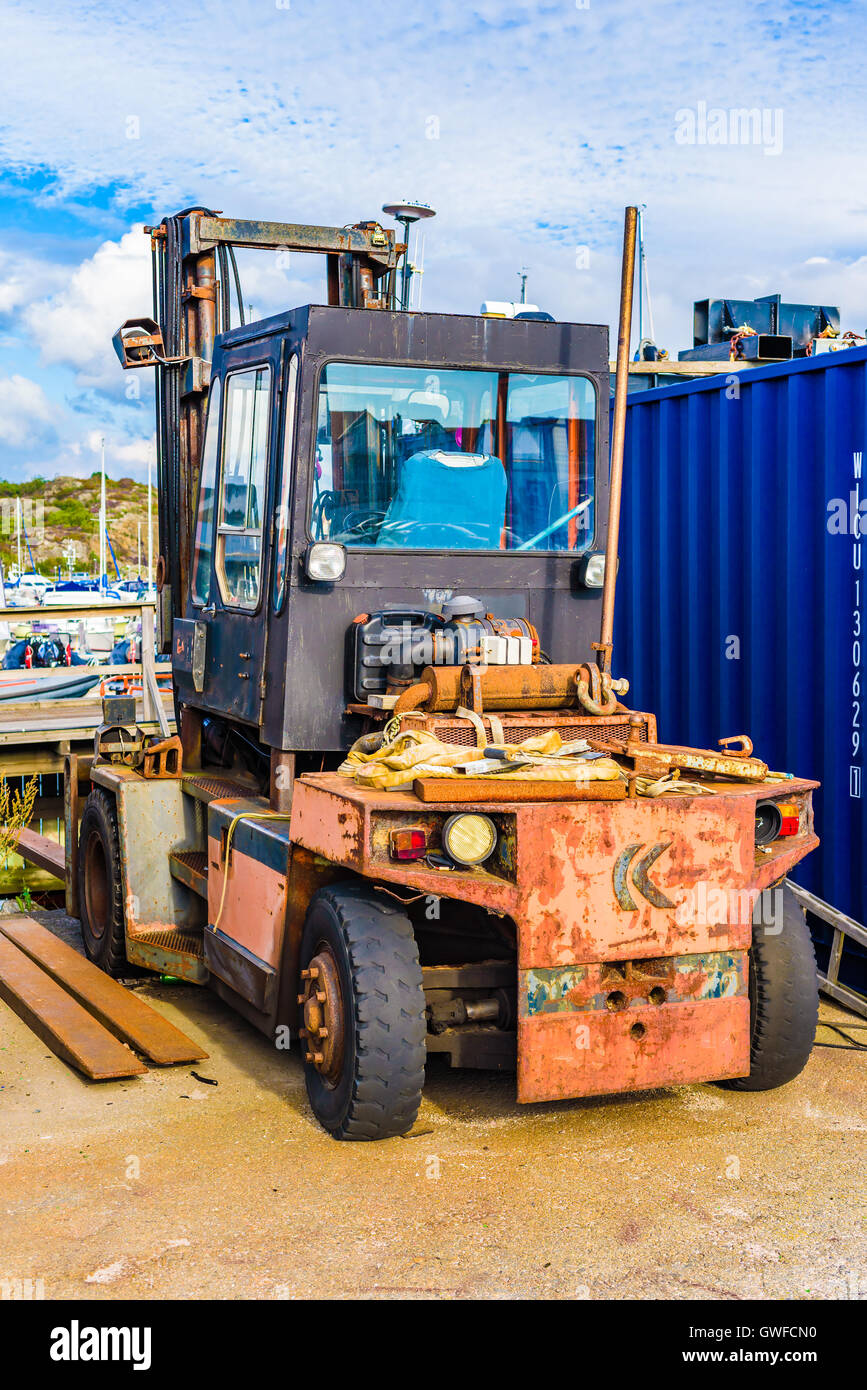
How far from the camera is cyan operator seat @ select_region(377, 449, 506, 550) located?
5672 mm

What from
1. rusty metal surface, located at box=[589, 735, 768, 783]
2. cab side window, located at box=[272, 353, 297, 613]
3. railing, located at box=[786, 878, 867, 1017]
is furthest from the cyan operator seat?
railing, located at box=[786, 878, 867, 1017]

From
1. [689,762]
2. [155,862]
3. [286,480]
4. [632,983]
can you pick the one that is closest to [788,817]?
[689,762]

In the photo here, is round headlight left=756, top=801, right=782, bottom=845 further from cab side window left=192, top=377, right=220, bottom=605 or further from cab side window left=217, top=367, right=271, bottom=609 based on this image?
cab side window left=192, top=377, right=220, bottom=605

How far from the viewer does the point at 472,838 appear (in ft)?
14.9

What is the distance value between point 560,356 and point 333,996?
2.94 m

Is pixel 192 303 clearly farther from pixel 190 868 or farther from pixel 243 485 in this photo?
pixel 190 868

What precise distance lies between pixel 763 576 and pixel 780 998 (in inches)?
110

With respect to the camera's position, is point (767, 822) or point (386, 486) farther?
point (386, 486)

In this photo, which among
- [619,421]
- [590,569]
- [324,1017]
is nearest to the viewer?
[324,1017]

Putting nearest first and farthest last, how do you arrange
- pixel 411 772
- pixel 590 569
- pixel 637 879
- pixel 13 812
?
pixel 637 879
pixel 411 772
pixel 590 569
pixel 13 812

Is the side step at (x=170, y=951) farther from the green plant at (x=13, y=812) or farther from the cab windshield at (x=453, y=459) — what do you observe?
the green plant at (x=13, y=812)

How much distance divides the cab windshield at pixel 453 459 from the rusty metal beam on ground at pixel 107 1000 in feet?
7.48

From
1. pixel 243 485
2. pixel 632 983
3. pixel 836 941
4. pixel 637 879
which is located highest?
pixel 243 485
